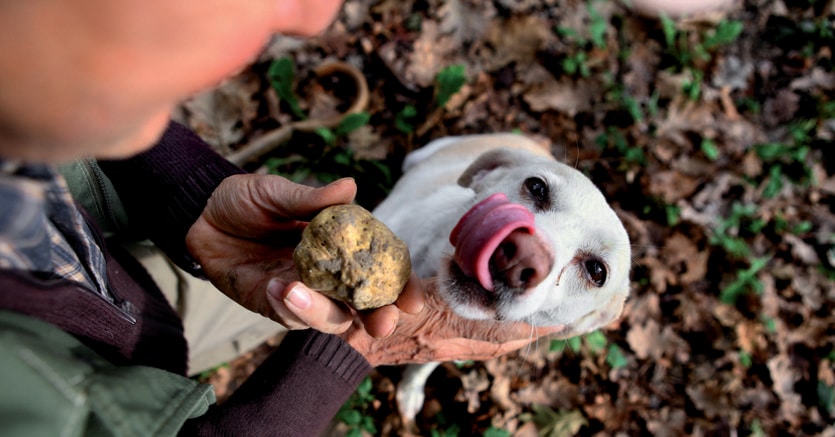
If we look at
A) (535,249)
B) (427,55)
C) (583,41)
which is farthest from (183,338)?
(583,41)

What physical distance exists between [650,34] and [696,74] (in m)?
0.55

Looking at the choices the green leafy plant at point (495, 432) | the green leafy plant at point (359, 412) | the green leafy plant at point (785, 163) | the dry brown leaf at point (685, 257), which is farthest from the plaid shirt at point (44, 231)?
the green leafy plant at point (785, 163)

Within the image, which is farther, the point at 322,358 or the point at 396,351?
the point at 396,351

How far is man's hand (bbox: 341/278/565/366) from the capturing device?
2.24 meters

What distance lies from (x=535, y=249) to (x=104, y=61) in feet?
4.66

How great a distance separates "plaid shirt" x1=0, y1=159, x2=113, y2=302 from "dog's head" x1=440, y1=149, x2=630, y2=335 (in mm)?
1208

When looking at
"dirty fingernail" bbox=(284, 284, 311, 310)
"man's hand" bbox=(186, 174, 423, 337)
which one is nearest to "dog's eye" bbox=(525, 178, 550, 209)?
"man's hand" bbox=(186, 174, 423, 337)

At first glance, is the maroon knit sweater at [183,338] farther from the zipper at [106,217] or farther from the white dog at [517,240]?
the white dog at [517,240]

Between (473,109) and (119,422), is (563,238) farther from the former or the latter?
(473,109)

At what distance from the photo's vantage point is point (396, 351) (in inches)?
94.4

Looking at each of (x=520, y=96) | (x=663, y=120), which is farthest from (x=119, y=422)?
(x=663, y=120)

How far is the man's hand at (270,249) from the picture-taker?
1.58 m

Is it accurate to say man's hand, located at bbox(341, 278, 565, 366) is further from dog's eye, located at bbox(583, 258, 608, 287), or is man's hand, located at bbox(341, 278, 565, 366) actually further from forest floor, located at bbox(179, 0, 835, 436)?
forest floor, located at bbox(179, 0, 835, 436)

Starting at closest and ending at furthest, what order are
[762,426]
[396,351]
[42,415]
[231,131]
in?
[42,415], [396,351], [762,426], [231,131]
